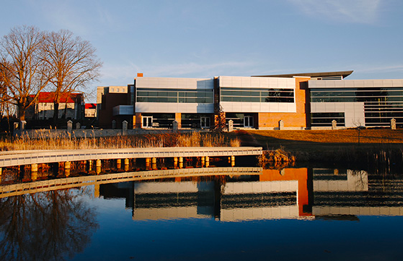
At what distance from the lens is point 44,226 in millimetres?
8672

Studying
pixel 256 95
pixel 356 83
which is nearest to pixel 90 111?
pixel 256 95

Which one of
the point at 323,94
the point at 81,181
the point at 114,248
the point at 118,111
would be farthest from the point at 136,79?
the point at 114,248

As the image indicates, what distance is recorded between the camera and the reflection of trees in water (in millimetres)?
7008

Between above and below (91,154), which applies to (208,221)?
below

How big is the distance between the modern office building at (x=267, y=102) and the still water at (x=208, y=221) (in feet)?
91.8

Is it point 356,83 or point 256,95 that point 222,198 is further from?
point 356,83

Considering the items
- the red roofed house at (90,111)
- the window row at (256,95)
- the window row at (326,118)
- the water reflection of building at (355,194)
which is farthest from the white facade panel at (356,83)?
the red roofed house at (90,111)

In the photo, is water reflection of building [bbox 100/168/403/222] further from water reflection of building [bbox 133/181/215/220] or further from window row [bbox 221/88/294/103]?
window row [bbox 221/88/294/103]

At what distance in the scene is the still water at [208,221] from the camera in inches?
275

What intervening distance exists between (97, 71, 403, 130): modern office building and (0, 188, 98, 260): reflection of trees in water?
31091 mm

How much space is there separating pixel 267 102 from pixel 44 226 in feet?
123

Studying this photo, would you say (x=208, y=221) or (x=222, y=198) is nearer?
(x=208, y=221)

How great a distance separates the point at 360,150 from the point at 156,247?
19.1m

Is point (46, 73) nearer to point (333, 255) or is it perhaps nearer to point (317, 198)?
point (317, 198)
